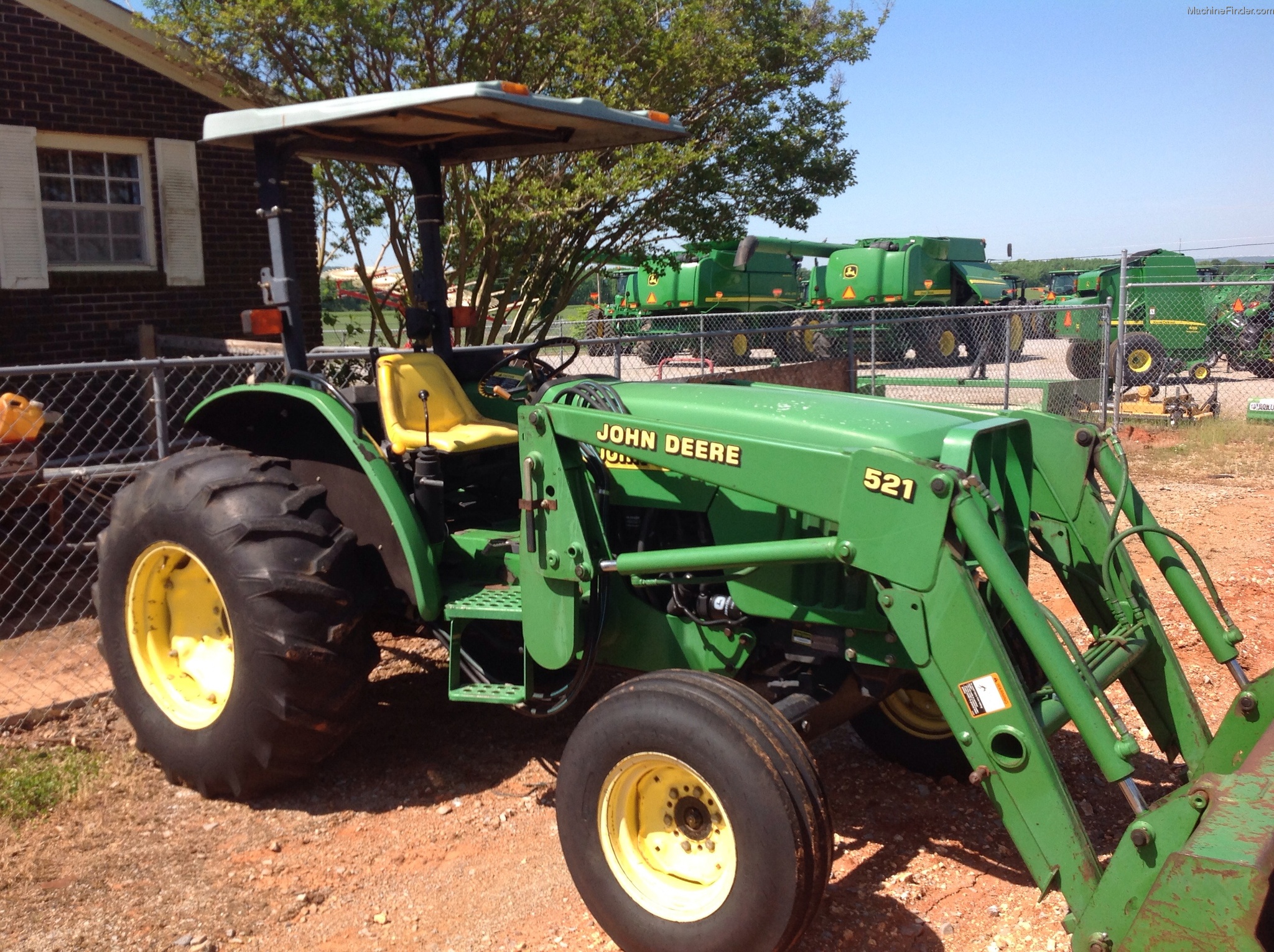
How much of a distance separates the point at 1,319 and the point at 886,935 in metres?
8.18

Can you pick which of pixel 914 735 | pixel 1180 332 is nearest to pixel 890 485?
pixel 914 735

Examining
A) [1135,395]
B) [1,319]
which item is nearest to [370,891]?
[1,319]

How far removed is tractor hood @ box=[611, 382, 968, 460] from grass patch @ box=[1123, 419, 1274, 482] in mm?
8039

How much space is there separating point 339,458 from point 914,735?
242 cm

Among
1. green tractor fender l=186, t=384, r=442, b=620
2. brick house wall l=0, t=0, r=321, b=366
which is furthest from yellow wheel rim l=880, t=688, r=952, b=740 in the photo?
brick house wall l=0, t=0, r=321, b=366

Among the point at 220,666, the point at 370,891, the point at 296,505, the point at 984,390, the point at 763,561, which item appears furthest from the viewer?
the point at 984,390

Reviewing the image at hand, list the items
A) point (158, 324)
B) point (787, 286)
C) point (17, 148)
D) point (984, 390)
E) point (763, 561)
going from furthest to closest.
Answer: point (787, 286)
point (984, 390)
point (158, 324)
point (17, 148)
point (763, 561)

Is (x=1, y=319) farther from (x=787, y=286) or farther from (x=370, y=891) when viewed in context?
(x=787, y=286)

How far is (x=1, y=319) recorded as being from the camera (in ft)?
28.5

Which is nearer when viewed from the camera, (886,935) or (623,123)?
(886,935)

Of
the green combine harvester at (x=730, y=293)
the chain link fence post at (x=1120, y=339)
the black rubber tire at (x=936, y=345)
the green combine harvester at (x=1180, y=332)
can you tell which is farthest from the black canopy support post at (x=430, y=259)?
the black rubber tire at (x=936, y=345)

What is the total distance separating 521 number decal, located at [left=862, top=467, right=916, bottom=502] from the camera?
Answer: 2.87 m

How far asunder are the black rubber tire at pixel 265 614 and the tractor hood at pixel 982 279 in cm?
2256

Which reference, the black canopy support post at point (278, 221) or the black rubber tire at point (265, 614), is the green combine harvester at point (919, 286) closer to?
the black canopy support post at point (278, 221)
